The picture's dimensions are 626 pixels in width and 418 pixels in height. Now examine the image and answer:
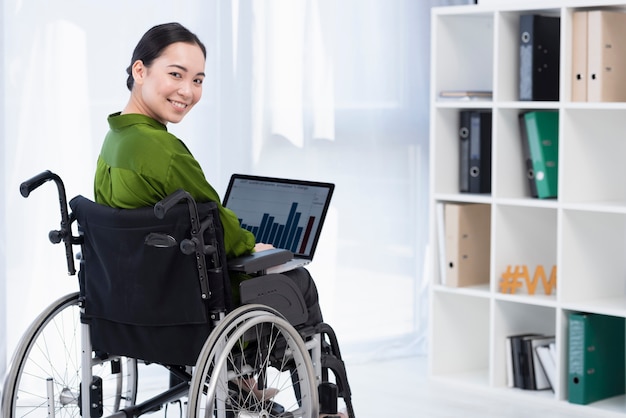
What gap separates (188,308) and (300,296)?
329mm

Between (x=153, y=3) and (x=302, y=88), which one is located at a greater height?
(x=153, y=3)

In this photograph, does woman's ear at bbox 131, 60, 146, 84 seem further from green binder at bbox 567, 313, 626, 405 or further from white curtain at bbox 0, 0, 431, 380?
green binder at bbox 567, 313, 626, 405

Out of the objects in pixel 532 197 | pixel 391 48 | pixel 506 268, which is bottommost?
pixel 506 268

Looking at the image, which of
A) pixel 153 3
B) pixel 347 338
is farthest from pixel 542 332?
pixel 153 3

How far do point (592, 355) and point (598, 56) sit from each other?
37.1 inches

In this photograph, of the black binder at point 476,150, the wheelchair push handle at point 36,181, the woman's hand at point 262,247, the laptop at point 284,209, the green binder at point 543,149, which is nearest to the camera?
the wheelchair push handle at point 36,181

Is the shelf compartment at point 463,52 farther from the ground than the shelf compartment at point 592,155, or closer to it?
farther from the ground

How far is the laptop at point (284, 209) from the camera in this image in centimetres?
264

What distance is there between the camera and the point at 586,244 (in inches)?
133

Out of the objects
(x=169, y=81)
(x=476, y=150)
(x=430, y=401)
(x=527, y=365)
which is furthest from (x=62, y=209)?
(x=527, y=365)

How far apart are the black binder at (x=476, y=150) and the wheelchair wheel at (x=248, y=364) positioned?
1.31m

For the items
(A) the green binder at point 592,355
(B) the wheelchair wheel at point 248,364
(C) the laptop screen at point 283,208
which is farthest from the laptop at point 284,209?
(A) the green binder at point 592,355

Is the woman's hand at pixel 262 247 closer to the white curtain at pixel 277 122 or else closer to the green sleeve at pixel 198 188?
the green sleeve at pixel 198 188

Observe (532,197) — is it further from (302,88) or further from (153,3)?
(153,3)
